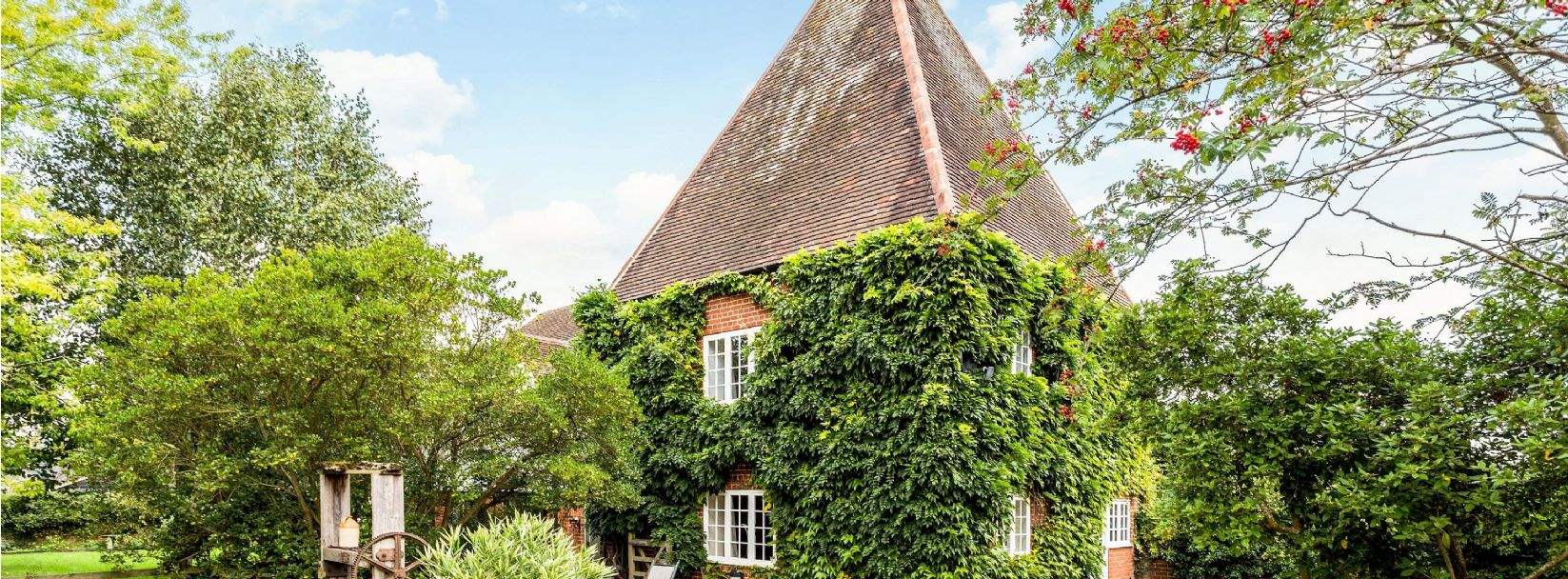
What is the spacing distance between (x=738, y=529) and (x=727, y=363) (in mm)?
2731

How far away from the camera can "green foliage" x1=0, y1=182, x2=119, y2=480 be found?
10.5 meters

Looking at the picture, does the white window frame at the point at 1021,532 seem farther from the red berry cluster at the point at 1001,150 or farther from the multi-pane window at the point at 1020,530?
the red berry cluster at the point at 1001,150

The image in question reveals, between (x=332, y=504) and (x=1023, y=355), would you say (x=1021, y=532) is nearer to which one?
(x=1023, y=355)

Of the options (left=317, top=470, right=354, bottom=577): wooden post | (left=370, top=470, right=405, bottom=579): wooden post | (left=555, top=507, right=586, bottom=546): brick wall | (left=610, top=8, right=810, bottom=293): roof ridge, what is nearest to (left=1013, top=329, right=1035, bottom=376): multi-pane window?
(left=610, top=8, right=810, bottom=293): roof ridge

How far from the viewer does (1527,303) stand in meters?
7.31

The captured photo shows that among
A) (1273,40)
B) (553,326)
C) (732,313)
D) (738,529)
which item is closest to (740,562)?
(738,529)

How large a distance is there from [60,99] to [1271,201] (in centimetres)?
1497

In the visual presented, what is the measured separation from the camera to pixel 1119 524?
15.3m

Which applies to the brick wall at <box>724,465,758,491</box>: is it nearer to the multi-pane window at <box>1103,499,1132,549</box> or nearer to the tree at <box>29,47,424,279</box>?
the multi-pane window at <box>1103,499,1132,549</box>

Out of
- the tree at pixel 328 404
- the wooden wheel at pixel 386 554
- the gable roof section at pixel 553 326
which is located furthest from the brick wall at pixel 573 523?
the gable roof section at pixel 553 326

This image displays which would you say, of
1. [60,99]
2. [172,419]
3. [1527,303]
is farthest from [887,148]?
[60,99]

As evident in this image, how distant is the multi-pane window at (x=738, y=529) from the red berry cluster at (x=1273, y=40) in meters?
9.88

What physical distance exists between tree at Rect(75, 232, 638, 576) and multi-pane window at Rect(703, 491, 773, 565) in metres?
1.93

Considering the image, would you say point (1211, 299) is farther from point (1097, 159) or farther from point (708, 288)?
point (708, 288)
